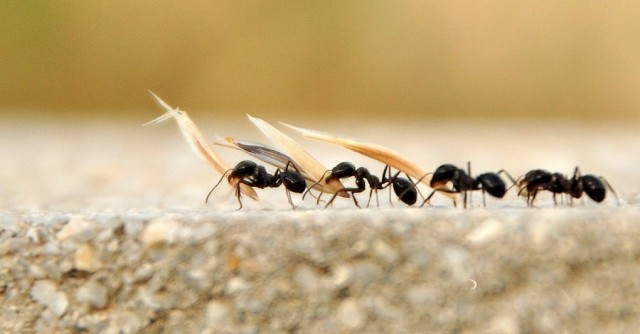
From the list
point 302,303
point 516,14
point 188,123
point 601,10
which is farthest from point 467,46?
point 302,303

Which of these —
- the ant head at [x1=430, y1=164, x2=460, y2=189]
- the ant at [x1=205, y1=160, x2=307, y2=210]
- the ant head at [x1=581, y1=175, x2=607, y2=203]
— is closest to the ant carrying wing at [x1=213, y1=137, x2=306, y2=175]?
the ant at [x1=205, y1=160, x2=307, y2=210]

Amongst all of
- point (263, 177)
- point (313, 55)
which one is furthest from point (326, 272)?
point (313, 55)

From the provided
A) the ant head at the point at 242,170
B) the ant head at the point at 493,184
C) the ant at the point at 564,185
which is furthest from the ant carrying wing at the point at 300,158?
the ant at the point at 564,185

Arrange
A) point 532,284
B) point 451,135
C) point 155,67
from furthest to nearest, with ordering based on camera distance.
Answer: point 155,67, point 451,135, point 532,284

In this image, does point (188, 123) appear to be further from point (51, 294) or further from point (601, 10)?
point (601, 10)

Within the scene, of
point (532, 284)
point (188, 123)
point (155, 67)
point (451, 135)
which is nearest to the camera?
point (532, 284)
